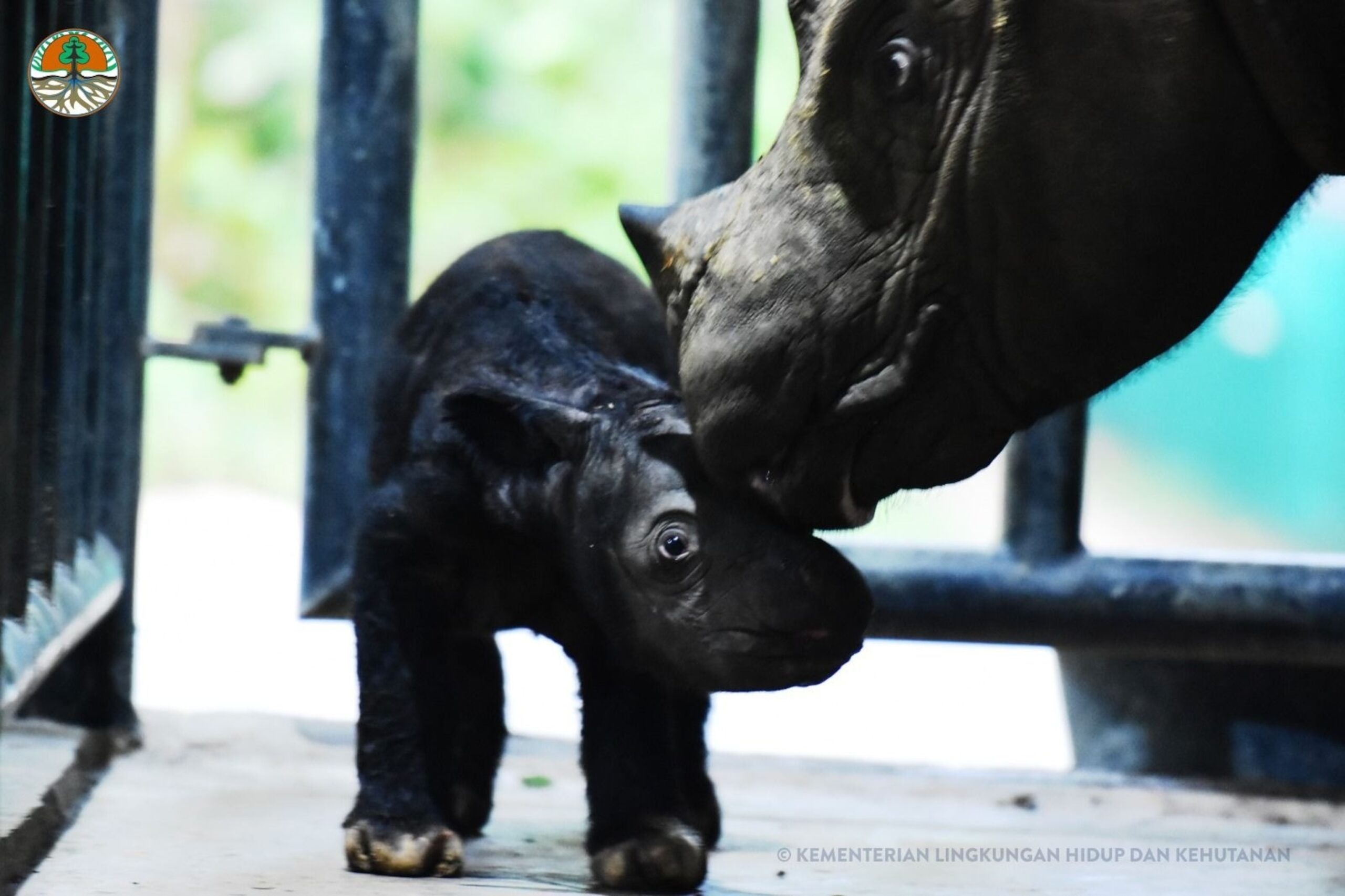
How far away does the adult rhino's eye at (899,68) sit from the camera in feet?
7.57

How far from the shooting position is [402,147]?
4500 mm

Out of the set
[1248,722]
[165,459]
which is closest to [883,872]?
[1248,722]

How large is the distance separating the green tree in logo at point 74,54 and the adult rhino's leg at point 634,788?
141cm

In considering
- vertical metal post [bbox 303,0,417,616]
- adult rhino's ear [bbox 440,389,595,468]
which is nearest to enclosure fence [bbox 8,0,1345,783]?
vertical metal post [bbox 303,0,417,616]

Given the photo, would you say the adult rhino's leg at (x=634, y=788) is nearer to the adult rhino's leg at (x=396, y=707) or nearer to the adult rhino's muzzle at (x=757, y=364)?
the adult rhino's leg at (x=396, y=707)

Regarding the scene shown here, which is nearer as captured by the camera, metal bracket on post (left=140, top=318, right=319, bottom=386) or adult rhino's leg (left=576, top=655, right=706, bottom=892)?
adult rhino's leg (left=576, top=655, right=706, bottom=892)

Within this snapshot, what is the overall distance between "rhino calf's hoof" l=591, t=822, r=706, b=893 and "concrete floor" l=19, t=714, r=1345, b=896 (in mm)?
47

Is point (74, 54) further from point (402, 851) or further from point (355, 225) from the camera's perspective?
point (402, 851)

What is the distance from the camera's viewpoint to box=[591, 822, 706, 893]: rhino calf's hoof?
2.96 metres

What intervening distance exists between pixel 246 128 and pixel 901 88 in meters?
11.1

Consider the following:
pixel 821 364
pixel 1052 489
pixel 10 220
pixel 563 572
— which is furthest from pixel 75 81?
pixel 1052 489

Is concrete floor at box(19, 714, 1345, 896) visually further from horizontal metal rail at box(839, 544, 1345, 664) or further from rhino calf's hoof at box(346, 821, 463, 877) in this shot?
horizontal metal rail at box(839, 544, 1345, 664)

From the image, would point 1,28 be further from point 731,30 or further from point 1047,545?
point 1047,545

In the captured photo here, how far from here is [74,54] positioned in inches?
133
